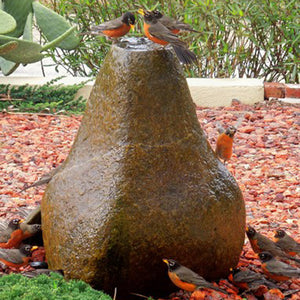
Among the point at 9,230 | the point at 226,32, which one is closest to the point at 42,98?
the point at 226,32

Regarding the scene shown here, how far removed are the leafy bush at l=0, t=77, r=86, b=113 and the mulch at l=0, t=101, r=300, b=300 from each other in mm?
168

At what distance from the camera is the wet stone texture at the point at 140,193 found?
3178 mm

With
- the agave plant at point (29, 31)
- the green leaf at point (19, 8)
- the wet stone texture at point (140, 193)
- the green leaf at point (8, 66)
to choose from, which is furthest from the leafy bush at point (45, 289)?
the green leaf at point (19, 8)

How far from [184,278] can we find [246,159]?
9.66 feet

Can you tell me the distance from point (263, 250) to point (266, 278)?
196 mm

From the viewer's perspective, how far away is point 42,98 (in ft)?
24.6

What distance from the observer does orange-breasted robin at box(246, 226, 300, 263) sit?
381 cm

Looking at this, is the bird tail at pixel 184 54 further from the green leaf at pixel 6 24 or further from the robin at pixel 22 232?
the green leaf at pixel 6 24

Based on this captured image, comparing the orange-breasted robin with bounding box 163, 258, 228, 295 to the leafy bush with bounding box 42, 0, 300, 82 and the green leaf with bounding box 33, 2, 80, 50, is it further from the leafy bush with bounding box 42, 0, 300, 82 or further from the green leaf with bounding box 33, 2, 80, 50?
the green leaf with bounding box 33, 2, 80, 50

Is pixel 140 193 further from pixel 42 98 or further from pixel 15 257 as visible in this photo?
pixel 42 98

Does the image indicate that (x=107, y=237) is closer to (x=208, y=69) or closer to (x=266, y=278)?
(x=266, y=278)

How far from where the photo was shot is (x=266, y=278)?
368 centimetres

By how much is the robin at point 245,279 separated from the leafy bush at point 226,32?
453 centimetres

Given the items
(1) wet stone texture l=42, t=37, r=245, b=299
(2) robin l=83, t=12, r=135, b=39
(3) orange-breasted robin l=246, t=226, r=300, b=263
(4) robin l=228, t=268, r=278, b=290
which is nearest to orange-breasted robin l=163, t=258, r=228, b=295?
(1) wet stone texture l=42, t=37, r=245, b=299
